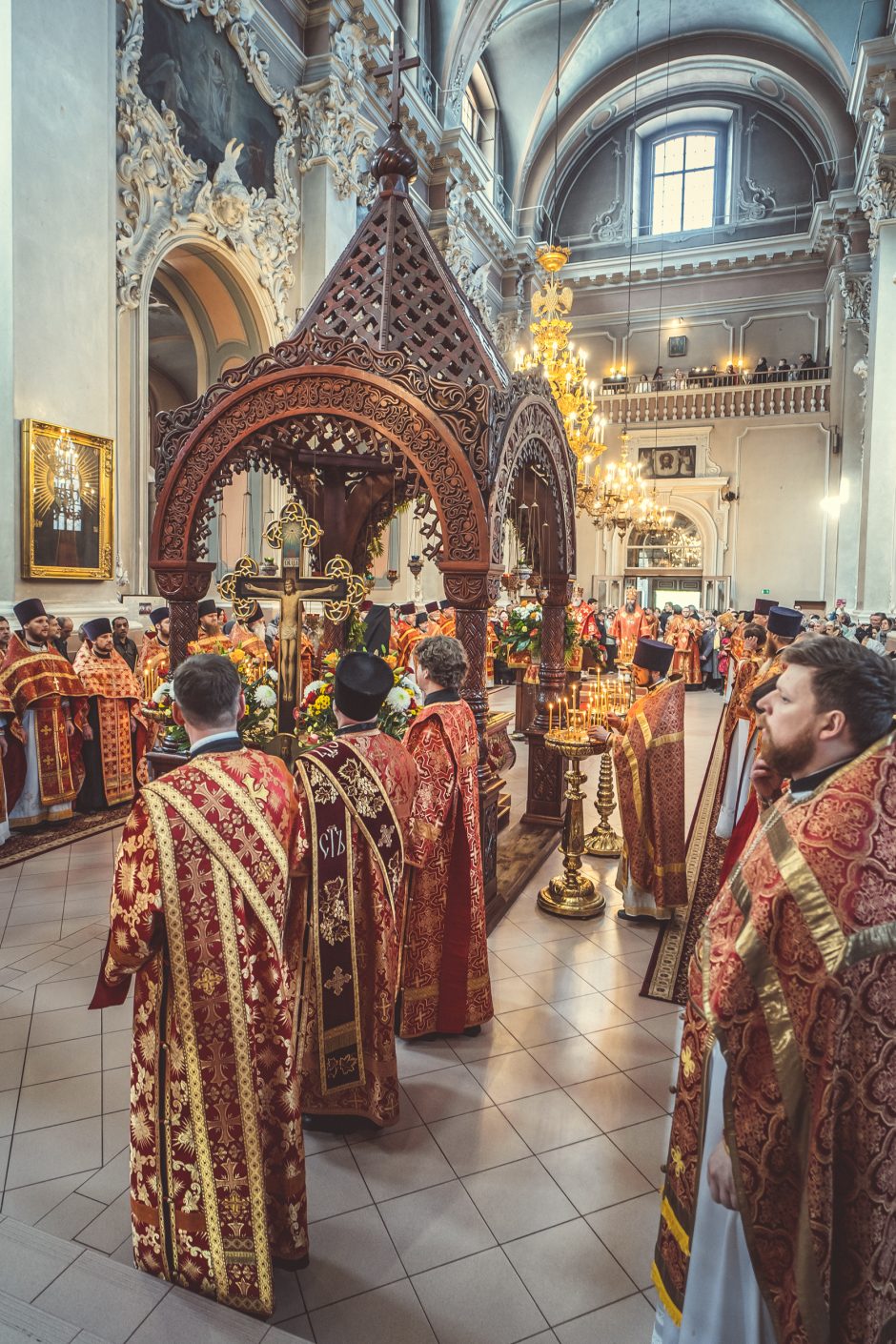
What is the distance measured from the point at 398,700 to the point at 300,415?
1.71 m

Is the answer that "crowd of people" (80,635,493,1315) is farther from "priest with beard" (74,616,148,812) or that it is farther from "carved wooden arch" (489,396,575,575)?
"priest with beard" (74,616,148,812)

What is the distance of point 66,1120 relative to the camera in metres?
3.02

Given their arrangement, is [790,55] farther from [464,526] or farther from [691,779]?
[464,526]

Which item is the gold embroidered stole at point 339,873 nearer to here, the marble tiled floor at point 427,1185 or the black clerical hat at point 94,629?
the marble tiled floor at point 427,1185

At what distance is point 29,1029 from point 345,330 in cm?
409

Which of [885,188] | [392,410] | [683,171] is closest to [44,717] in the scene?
[392,410]

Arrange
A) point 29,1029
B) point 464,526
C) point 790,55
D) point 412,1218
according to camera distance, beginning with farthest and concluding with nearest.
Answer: point 790,55
point 464,526
point 29,1029
point 412,1218

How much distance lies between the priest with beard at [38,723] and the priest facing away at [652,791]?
15.0 feet

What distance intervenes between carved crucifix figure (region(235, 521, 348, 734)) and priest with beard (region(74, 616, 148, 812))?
4145 millimetres

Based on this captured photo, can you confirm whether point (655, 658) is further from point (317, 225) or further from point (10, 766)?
point (317, 225)

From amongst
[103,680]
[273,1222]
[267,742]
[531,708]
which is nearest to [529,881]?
[267,742]

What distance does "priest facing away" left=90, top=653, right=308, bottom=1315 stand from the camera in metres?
2.03

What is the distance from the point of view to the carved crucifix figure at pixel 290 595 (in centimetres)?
366

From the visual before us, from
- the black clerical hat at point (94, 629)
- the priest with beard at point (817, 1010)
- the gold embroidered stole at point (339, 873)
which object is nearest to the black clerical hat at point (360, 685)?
the gold embroidered stole at point (339, 873)
